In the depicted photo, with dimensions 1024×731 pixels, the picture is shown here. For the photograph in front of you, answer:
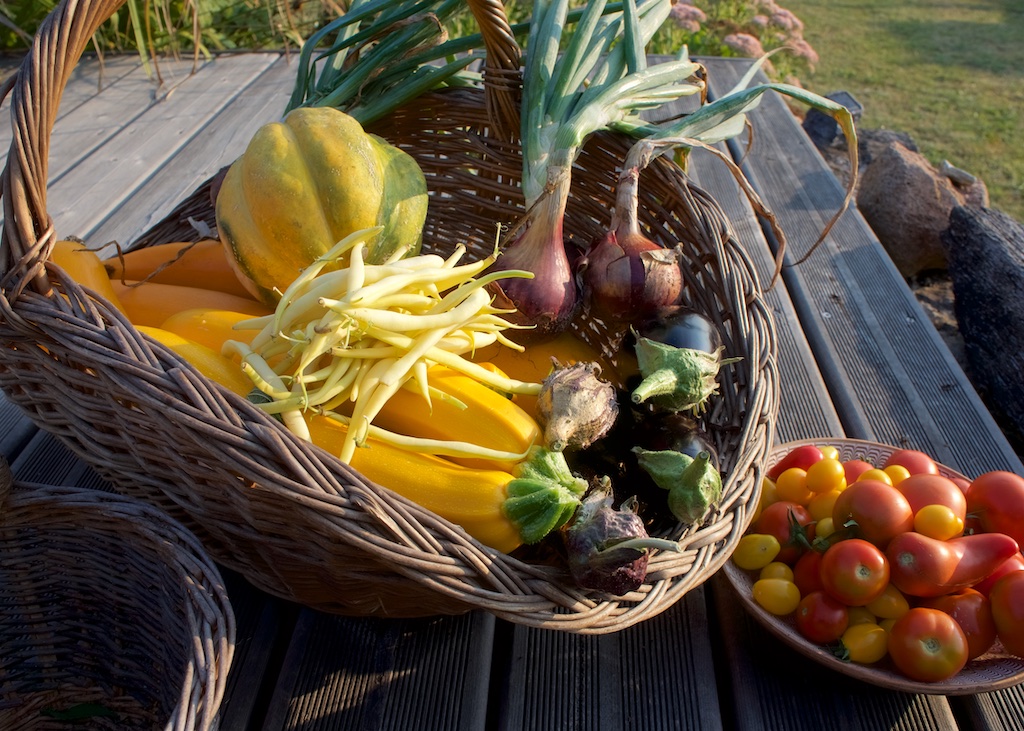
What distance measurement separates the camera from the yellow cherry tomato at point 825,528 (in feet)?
3.97

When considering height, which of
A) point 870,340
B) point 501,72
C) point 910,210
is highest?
point 501,72

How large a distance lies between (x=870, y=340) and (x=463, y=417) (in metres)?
1.19

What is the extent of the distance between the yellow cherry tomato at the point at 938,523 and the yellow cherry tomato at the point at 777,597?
0.73 feet

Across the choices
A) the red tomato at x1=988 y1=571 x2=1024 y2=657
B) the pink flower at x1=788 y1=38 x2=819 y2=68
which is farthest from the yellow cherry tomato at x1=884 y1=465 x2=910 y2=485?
the pink flower at x1=788 y1=38 x2=819 y2=68

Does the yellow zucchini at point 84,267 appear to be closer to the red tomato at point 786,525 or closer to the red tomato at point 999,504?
the red tomato at point 786,525

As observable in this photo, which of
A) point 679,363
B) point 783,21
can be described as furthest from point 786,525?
point 783,21

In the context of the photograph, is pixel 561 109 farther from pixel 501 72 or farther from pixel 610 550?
pixel 610 550

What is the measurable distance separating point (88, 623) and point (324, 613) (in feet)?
1.23

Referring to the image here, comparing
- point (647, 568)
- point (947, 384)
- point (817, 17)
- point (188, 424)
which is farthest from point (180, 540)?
point (817, 17)

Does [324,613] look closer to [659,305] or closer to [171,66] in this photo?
[659,305]

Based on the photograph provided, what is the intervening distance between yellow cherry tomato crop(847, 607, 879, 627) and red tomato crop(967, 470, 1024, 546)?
0.27 meters

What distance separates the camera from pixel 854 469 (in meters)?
1.30

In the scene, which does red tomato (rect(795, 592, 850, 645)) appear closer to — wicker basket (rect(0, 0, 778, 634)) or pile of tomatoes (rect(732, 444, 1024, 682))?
pile of tomatoes (rect(732, 444, 1024, 682))

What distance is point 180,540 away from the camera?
0.92 meters
